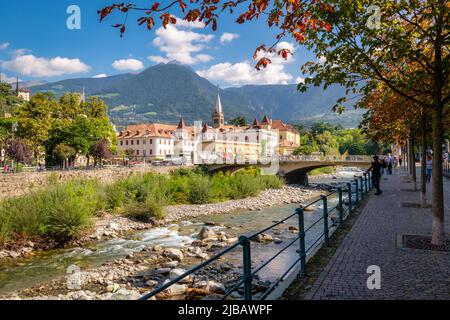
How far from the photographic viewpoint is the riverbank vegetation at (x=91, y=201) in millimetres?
18203

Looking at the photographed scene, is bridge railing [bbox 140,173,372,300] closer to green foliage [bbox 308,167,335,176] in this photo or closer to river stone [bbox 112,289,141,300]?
river stone [bbox 112,289,141,300]

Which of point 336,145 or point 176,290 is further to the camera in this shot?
point 336,145

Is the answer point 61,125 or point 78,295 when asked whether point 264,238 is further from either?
point 61,125

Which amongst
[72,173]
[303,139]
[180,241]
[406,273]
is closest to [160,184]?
[72,173]

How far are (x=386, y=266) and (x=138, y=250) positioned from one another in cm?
1231

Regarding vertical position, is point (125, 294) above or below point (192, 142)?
below

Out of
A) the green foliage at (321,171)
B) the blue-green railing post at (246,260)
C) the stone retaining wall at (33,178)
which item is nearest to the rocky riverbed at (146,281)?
the blue-green railing post at (246,260)

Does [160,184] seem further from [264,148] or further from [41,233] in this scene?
[264,148]

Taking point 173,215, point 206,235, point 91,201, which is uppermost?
point 91,201

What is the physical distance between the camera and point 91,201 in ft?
76.9

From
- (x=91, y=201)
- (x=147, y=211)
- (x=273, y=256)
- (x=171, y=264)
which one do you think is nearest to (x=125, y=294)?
(x=171, y=264)

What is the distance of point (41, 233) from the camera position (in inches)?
717
